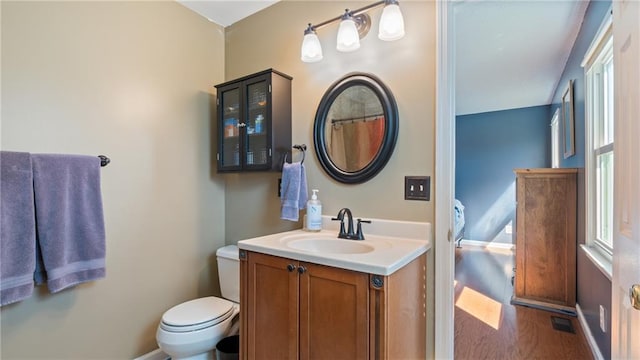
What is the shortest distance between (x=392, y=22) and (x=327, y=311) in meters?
1.31

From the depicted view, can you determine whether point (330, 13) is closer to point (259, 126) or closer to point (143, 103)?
point (259, 126)

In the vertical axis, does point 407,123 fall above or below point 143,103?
below

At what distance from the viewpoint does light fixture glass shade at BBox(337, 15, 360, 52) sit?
154 cm

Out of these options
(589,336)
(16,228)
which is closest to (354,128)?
(16,228)

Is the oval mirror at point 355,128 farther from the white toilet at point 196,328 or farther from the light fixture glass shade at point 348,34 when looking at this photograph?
the white toilet at point 196,328

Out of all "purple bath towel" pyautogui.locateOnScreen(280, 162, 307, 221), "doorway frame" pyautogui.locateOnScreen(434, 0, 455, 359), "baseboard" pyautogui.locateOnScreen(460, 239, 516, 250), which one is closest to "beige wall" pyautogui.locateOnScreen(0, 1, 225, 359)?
"purple bath towel" pyautogui.locateOnScreen(280, 162, 307, 221)

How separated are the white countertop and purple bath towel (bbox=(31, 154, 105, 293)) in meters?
0.75

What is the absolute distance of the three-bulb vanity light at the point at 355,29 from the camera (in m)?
1.42

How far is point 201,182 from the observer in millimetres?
2121

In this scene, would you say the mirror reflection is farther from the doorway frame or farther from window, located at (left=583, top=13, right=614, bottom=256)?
window, located at (left=583, top=13, right=614, bottom=256)

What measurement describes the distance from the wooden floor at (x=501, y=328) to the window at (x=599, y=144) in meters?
0.70

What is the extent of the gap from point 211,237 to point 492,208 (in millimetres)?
4118

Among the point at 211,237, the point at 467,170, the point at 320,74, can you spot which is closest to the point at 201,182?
the point at 211,237

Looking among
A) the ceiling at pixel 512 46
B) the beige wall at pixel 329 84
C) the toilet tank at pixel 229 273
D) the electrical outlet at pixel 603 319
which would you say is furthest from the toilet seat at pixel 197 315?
the electrical outlet at pixel 603 319
